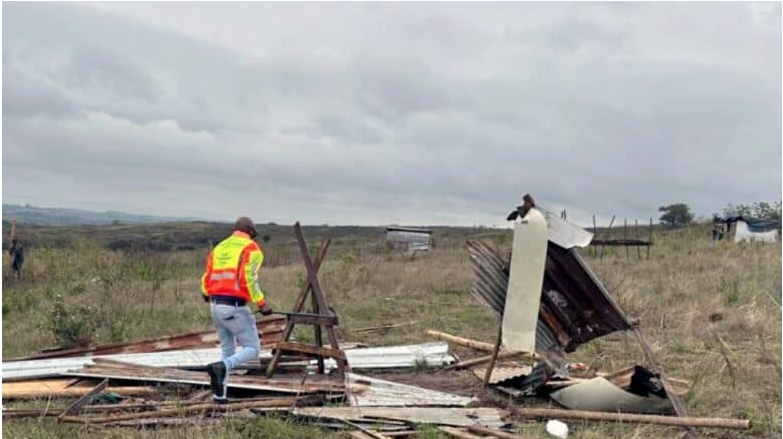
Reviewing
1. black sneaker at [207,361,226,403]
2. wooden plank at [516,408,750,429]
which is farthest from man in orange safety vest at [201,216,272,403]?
wooden plank at [516,408,750,429]

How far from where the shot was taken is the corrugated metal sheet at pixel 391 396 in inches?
240

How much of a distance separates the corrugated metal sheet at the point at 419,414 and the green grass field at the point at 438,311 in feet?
0.86

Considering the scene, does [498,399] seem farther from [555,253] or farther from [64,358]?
[64,358]

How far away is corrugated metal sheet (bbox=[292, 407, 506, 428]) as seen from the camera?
18.4 ft

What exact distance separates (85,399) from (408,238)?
22946mm

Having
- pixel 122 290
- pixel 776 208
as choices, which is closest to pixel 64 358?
pixel 122 290

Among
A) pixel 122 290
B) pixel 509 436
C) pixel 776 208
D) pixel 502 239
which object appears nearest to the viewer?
pixel 509 436

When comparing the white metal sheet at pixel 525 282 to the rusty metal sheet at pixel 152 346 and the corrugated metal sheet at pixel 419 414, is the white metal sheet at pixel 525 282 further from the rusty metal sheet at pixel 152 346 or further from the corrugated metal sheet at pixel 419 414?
the rusty metal sheet at pixel 152 346

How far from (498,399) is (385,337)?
3.71 meters

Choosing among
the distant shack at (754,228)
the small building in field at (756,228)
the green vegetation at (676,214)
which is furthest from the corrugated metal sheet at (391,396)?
the green vegetation at (676,214)

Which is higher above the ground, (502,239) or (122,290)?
(502,239)

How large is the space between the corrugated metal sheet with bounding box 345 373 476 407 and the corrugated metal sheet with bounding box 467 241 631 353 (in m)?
1.04

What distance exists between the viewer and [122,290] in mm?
12047

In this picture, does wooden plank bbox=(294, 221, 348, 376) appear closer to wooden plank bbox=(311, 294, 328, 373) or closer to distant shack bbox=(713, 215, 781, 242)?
wooden plank bbox=(311, 294, 328, 373)
